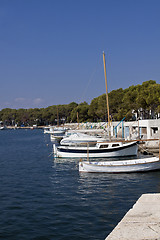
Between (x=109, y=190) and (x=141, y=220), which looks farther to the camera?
(x=109, y=190)

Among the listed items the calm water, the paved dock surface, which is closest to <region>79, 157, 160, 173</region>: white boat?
the calm water

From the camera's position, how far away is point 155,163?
30219 mm

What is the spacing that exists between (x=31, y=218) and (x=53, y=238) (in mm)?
3584

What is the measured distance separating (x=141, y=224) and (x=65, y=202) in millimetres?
11270

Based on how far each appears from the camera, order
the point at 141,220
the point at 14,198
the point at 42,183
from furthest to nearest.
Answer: the point at 42,183 → the point at 14,198 → the point at 141,220

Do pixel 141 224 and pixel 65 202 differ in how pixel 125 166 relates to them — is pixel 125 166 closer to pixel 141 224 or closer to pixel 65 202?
pixel 65 202

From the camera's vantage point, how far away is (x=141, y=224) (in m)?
10.2

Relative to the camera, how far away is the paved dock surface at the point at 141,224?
9.15 metres

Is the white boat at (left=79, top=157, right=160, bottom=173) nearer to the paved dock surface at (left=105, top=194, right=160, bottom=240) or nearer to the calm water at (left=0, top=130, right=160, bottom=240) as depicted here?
the calm water at (left=0, top=130, right=160, bottom=240)

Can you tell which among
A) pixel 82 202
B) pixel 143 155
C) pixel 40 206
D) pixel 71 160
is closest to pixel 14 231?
pixel 40 206

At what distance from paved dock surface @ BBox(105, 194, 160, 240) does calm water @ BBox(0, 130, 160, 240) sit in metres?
3.53

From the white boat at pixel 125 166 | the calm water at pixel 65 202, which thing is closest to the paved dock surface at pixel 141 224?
the calm water at pixel 65 202

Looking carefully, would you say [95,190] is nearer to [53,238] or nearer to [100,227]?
[100,227]

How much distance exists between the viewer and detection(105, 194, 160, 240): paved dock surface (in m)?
9.15
